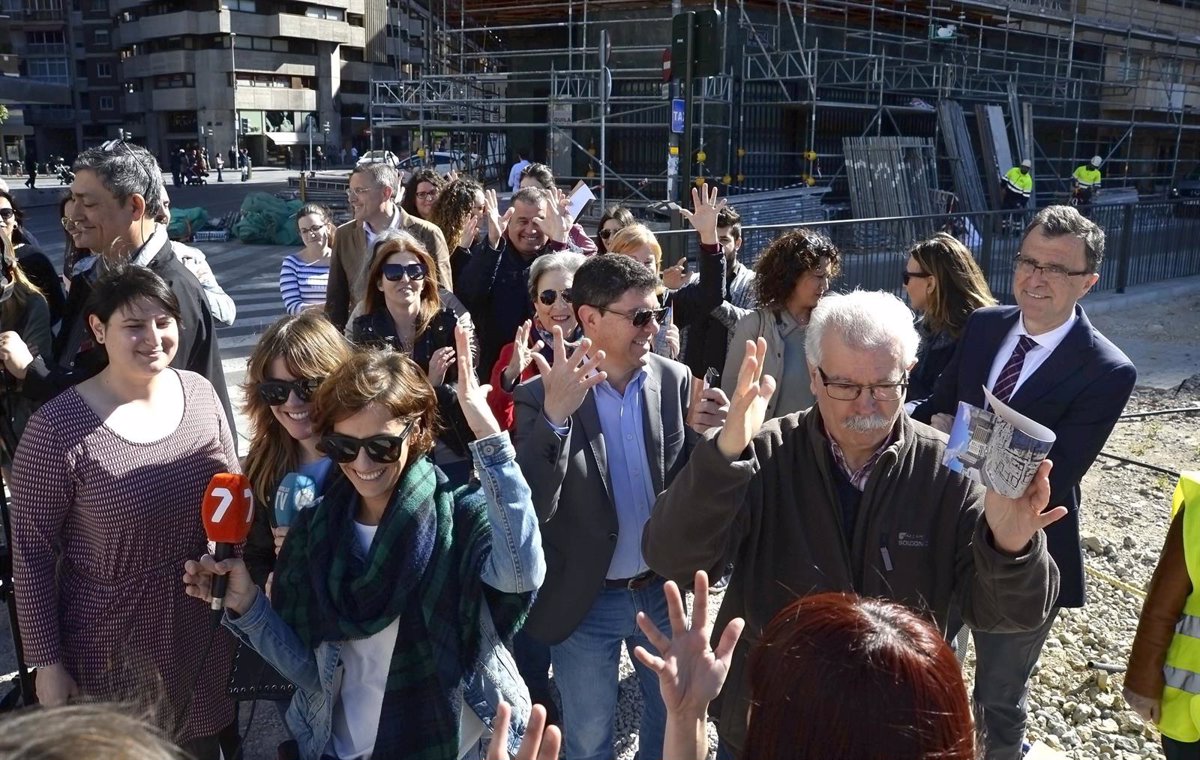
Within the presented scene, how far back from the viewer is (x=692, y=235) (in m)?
8.06

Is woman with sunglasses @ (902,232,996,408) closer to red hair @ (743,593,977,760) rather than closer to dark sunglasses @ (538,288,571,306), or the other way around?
dark sunglasses @ (538,288,571,306)

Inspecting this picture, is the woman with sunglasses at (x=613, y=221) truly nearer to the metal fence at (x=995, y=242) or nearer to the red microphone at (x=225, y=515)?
the metal fence at (x=995, y=242)

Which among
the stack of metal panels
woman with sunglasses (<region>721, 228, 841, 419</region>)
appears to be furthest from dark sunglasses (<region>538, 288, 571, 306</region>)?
the stack of metal panels

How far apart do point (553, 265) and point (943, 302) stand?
1662 millimetres

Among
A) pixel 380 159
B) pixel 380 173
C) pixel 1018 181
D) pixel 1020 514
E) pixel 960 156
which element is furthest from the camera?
pixel 960 156

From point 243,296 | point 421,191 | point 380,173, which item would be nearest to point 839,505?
point 380,173

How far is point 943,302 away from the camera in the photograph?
4.01 m

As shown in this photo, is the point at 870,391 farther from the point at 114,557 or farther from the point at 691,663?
the point at 114,557

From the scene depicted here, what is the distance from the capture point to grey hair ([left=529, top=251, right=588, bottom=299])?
3933 millimetres

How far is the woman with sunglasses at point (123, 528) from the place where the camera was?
8.70ft

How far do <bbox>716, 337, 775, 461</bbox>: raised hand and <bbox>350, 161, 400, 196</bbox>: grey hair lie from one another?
12.2 feet

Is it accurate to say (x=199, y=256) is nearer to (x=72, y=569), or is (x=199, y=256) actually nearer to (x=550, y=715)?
(x=72, y=569)

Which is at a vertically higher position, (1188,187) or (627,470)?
(1188,187)

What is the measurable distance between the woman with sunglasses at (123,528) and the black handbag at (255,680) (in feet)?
1.43
